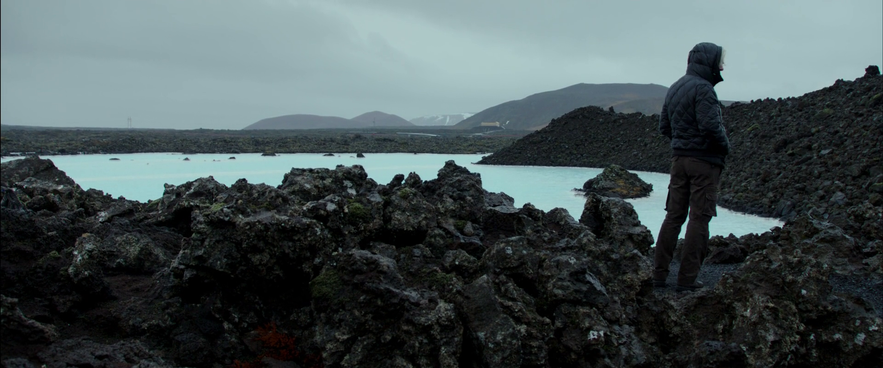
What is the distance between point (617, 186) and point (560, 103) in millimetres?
123487

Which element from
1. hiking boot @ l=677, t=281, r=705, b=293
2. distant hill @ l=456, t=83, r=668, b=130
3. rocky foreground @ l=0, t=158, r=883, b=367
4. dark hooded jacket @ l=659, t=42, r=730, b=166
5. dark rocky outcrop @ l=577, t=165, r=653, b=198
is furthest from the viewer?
distant hill @ l=456, t=83, r=668, b=130

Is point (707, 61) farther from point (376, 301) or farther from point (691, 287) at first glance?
point (376, 301)

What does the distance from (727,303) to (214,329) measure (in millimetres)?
3494

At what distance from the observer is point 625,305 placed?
3.97m

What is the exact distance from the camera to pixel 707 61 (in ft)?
15.3

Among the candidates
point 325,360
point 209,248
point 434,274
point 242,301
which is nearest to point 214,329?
point 242,301

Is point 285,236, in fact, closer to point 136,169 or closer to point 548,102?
point 136,169

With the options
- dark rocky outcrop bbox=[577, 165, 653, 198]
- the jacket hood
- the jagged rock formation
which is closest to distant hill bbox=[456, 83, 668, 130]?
the jagged rock formation

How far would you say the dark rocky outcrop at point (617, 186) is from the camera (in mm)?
11866

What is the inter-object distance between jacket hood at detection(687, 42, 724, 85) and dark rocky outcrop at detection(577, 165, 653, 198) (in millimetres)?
7037

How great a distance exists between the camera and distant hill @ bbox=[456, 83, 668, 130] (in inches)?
4717

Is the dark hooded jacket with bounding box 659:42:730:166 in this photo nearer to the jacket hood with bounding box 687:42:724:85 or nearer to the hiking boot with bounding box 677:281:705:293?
the jacket hood with bounding box 687:42:724:85

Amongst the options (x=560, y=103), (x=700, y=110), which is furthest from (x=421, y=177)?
(x=560, y=103)

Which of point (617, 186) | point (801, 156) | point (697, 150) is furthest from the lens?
point (617, 186)
